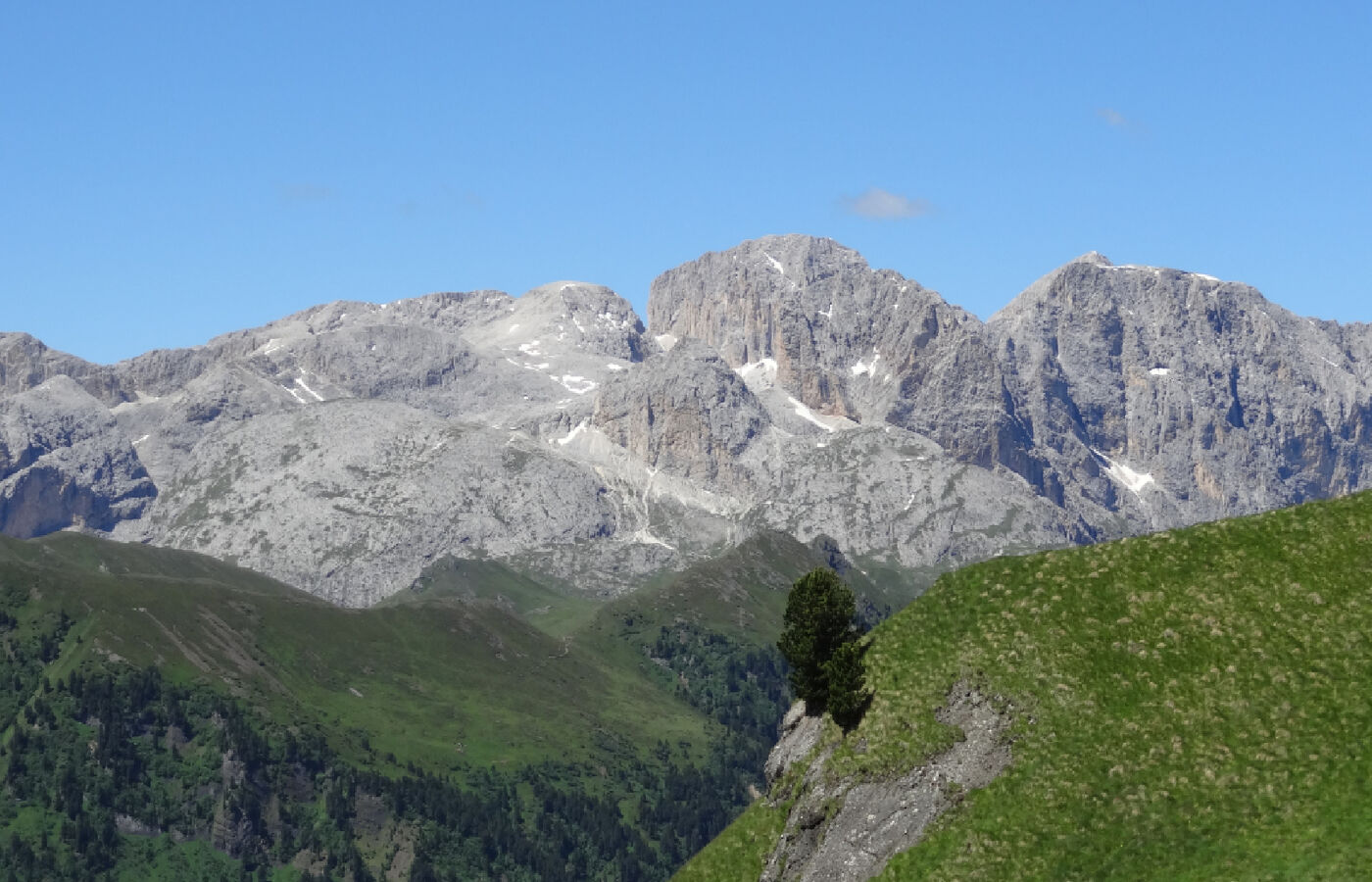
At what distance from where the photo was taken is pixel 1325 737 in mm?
96688

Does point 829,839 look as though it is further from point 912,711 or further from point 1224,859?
point 1224,859

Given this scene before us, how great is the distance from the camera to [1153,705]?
101938 mm

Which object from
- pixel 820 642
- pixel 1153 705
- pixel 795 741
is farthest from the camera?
pixel 795 741

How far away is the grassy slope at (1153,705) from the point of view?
93438mm

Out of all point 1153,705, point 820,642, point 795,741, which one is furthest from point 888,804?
point 1153,705

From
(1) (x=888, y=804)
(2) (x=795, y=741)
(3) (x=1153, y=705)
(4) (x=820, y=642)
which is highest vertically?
(4) (x=820, y=642)

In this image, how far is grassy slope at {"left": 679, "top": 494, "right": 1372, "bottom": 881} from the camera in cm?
9344

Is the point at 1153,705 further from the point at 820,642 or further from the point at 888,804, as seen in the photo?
the point at 820,642

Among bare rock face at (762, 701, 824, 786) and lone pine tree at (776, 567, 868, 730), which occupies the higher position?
lone pine tree at (776, 567, 868, 730)

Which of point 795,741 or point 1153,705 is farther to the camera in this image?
point 795,741

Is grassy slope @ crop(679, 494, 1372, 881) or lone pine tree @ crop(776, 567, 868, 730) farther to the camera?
lone pine tree @ crop(776, 567, 868, 730)

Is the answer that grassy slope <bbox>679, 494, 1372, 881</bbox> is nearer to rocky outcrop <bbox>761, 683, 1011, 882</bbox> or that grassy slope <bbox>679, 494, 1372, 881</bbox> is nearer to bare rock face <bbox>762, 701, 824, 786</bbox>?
rocky outcrop <bbox>761, 683, 1011, 882</bbox>

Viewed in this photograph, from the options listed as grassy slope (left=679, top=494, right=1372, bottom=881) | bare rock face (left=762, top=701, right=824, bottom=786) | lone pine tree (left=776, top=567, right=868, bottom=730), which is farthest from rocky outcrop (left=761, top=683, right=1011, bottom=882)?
lone pine tree (left=776, top=567, right=868, bottom=730)

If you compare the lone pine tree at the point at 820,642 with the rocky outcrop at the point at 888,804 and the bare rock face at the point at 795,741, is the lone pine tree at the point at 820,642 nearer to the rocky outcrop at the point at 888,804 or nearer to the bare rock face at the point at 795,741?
the bare rock face at the point at 795,741
